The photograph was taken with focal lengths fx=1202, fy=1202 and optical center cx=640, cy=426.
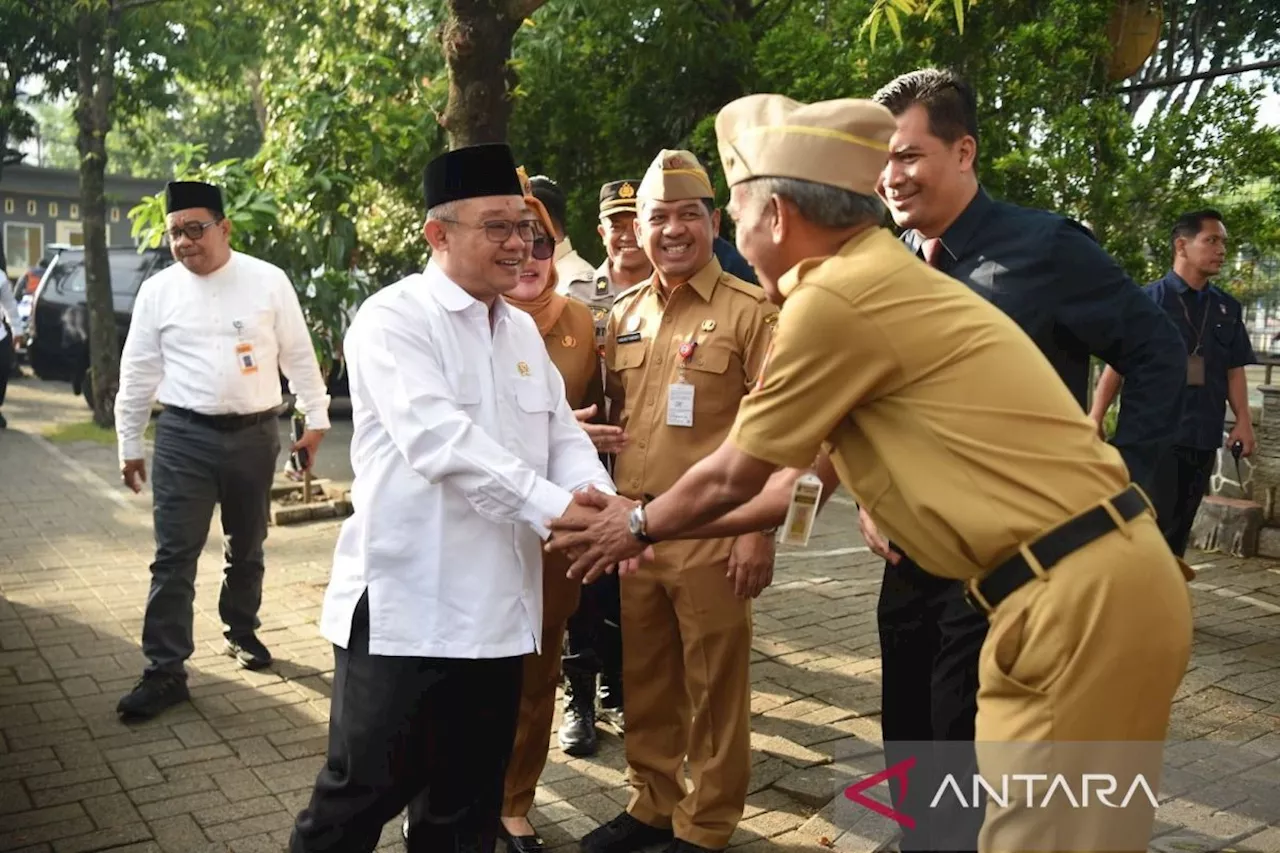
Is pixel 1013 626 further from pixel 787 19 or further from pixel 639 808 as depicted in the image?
pixel 787 19

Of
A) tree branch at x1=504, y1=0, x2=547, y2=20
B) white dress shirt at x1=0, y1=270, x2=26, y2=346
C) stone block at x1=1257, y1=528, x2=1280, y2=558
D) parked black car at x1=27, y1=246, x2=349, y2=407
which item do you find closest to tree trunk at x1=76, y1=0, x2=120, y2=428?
white dress shirt at x1=0, y1=270, x2=26, y2=346

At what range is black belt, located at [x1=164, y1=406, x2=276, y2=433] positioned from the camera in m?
5.36

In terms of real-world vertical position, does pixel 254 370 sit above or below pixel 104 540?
above

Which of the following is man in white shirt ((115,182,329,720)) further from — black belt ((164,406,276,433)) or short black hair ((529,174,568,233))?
short black hair ((529,174,568,233))

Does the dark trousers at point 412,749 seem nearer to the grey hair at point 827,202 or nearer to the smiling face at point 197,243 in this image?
the grey hair at point 827,202

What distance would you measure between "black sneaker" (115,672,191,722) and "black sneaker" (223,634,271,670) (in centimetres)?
42

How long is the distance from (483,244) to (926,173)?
1203mm

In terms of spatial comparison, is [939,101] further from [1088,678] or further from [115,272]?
[115,272]

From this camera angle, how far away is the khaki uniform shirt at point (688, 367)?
383 centimetres

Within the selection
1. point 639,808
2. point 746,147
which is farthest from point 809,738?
point 746,147

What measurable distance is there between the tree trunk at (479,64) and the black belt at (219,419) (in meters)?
1.60

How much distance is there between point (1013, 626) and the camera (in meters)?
2.26

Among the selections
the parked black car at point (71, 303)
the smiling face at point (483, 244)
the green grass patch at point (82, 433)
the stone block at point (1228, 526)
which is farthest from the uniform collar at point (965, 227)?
the parked black car at point (71, 303)

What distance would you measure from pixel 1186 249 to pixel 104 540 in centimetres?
720
